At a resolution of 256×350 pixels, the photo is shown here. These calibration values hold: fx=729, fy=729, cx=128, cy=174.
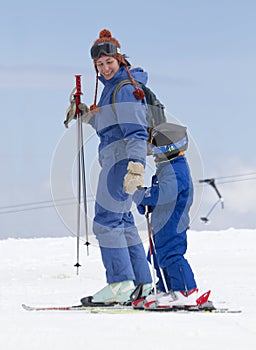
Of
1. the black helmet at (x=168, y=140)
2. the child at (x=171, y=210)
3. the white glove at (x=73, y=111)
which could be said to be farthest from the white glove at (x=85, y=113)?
the child at (x=171, y=210)

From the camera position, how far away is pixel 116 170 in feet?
20.3

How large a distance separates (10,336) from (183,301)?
77.3 inches

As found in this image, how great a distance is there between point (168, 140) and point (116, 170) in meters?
0.57

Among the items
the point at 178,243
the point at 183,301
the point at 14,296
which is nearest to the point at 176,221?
the point at 178,243

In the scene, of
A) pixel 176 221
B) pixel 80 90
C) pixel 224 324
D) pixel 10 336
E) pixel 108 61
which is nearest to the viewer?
pixel 10 336

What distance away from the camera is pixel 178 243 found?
18.9ft

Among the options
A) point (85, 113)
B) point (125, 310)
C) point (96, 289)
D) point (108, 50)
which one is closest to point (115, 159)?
point (85, 113)

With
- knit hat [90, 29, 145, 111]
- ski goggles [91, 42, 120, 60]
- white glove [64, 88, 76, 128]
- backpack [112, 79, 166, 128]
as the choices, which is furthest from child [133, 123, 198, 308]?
white glove [64, 88, 76, 128]

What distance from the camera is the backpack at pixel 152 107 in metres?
6.18

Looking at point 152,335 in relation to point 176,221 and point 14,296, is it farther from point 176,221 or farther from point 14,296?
point 14,296

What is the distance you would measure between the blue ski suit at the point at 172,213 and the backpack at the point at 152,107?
1.60ft

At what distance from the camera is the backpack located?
6176 millimetres

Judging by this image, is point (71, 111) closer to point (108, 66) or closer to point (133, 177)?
point (108, 66)

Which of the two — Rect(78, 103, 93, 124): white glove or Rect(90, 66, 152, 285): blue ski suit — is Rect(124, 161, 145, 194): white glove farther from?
Rect(78, 103, 93, 124): white glove
